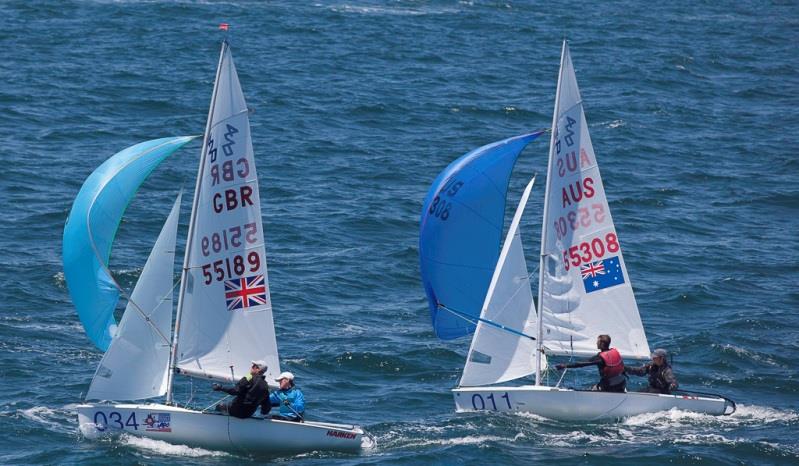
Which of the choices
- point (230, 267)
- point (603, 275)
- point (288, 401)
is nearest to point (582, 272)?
point (603, 275)

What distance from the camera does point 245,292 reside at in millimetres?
26531

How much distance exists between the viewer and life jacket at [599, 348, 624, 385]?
2792 cm

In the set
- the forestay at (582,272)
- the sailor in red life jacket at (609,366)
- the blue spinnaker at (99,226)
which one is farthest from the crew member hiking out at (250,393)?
the forestay at (582,272)

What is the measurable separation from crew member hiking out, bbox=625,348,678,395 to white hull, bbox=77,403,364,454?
6178 mm

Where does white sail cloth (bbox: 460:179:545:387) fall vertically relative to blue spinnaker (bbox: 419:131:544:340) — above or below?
below

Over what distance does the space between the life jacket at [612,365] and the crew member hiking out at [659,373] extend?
0.53 metres

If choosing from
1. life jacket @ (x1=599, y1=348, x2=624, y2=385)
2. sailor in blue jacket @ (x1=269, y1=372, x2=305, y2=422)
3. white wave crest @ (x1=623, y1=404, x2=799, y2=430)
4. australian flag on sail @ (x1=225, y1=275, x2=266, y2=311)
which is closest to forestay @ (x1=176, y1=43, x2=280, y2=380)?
australian flag on sail @ (x1=225, y1=275, x2=266, y2=311)

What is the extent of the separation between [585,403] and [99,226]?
9.84m

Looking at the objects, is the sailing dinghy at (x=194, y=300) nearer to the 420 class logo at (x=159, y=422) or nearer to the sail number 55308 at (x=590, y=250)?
the 420 class logo at (x=159, y=422)

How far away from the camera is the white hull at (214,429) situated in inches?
1003

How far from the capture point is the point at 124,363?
2612 cm

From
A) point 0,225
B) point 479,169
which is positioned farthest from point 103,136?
point 479,169

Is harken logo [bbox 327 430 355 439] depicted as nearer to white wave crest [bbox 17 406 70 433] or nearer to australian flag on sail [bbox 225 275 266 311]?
australian flag on sail [bbox 225 275 266 311]

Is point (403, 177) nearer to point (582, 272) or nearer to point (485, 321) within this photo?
point (582, 272)
